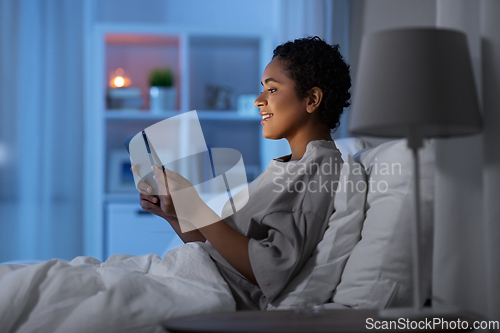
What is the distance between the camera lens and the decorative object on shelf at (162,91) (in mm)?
3230

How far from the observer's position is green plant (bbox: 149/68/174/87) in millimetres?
3254

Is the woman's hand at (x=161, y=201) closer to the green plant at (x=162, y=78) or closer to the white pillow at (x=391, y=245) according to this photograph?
the white pillow at (x=391, y=245)

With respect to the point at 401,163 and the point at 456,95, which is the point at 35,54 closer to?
the point at 401,163

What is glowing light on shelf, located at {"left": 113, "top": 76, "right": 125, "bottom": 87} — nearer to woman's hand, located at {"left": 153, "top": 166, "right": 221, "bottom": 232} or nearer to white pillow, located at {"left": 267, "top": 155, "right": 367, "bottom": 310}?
woman's hand, located at {"left": 153, "top": 166, "right": 221, "bottom": 232}

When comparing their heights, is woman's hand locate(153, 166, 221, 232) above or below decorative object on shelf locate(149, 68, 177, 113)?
below

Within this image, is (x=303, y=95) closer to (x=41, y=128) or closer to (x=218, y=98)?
(x=218, y=98)

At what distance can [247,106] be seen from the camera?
10.9 feet

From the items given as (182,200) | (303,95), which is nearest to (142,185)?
(182,200)

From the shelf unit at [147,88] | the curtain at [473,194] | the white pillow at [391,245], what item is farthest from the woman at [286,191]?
the shelf unit at [147,88]

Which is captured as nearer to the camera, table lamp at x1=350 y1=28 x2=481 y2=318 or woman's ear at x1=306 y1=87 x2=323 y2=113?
table lamp at x1=350 y1=28 x2=481 y2=318

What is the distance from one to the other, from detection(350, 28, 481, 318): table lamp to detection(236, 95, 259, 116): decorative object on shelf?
8.24 ft

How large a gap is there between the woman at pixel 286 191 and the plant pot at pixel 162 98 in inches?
73.7

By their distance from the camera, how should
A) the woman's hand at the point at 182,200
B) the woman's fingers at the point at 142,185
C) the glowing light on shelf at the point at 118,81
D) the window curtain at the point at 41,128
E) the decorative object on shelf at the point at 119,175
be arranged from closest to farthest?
the woman's hand at the point at 182,200 → the woman's fingers at the point at 142,185 → the window curtain at the point at 41,128 → the decorative object on shelf at the point at 119,175 → the glowing light on shelf at the point at 118,81

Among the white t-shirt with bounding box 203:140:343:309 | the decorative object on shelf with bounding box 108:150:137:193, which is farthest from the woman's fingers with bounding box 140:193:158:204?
the decorative object on shelf with bounding box 108:150:137:193
